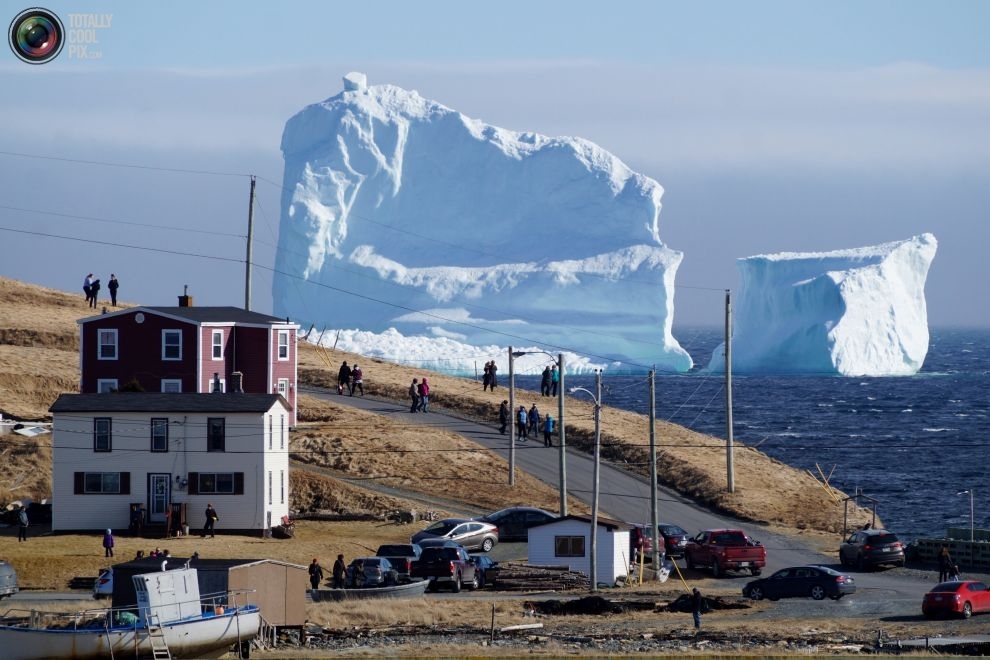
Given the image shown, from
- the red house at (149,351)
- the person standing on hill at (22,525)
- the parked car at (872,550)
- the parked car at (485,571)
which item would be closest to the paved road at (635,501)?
the parked car at (872,550)

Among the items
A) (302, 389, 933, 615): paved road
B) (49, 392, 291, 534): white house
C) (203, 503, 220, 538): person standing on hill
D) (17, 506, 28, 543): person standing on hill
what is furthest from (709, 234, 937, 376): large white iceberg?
(17, 506, 28, 543): person standing on hill

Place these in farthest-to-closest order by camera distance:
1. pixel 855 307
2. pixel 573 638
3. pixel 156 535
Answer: pixel 855 307 < pixel 156 535 < pixel 573 638

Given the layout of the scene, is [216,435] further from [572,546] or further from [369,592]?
[572,546]

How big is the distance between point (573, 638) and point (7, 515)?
2536cm

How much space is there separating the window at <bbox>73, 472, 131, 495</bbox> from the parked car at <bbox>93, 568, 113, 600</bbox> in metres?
9.82

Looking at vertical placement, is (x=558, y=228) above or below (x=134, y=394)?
above

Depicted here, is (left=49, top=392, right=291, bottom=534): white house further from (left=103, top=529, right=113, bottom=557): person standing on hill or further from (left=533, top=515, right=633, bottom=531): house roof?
(left=533, top=515, right=633, bottom=531): house roof

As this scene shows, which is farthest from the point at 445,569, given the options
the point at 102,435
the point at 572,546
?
the point at 102,435

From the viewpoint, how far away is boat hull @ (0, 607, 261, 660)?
3053cm

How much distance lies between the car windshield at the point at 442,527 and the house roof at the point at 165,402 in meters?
7.10

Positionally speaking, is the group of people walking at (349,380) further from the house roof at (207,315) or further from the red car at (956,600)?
the red car at (956,600)

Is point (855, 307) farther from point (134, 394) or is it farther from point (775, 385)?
point (134, 394)

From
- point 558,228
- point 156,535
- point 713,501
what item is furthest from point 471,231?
point 156,535

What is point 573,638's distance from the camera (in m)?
35.0
